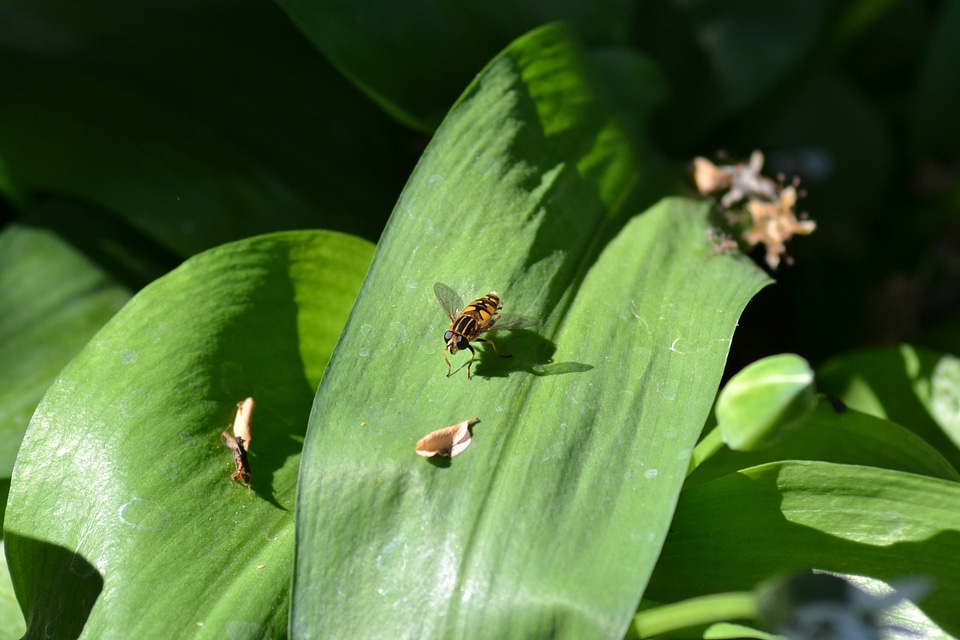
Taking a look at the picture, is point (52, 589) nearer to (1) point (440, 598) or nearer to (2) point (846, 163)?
(1) point (440, 598)

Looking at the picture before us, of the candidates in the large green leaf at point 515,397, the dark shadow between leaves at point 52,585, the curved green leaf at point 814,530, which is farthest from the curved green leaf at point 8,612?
the curved green leaf at point 814,530

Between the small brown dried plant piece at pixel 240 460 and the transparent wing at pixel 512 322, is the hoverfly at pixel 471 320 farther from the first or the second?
the small brown dried plant piece at pixel 240 460

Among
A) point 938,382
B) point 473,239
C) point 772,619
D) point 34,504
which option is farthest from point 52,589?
point 938,382

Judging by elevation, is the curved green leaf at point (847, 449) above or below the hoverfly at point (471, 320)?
below

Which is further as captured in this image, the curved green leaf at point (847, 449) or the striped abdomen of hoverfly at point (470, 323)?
the curved green leaf at point (847, 449)

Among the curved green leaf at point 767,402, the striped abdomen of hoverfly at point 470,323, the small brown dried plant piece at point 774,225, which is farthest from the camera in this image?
the small brown dried plant piece at point 774,225

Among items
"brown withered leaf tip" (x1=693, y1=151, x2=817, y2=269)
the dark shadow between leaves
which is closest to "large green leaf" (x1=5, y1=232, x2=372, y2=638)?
the dark shadow between leaves
